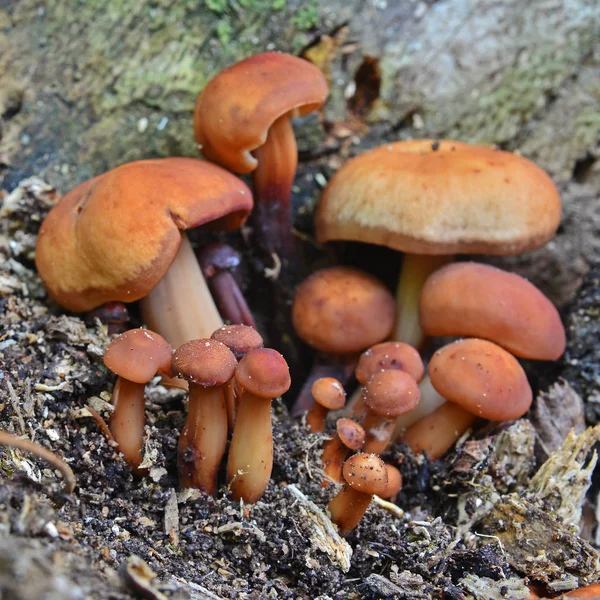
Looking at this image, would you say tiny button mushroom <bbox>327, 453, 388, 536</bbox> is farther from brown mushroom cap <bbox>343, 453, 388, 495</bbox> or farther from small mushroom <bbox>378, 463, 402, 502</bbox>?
small mushroom <bbox>378, 463, 402, 502</bbox>

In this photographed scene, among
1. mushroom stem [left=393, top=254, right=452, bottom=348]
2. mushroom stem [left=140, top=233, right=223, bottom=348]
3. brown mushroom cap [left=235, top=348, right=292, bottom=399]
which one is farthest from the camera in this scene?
mushroom stem [left=393, top=254, right=452, bottom=348]

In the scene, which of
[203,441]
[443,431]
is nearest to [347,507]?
[203,441]

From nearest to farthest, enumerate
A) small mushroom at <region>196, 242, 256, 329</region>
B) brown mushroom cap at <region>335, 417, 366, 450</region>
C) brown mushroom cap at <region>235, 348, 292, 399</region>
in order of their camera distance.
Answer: brown mushroom cap at <region>235, 348, 292, 399</region> < brown mushroom cap at <region>335, 417, 366, 450</region> < small mushroom at <region>196, 242, 256, 329</region>

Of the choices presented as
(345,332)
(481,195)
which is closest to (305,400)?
(345,332)

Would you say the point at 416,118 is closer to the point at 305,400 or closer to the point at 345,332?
the point at 345,332

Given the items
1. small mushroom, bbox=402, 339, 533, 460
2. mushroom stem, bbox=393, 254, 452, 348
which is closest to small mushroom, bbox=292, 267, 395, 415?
mushroom stem, bbox=393, 254, 452, 348

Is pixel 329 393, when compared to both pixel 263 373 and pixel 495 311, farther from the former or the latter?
pixel 495 311

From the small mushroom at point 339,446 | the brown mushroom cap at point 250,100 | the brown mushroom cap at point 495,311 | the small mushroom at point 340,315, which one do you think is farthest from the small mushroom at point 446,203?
the small mushroom at point 339,446

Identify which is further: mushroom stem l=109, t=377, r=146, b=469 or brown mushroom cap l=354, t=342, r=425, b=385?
brown mushroom cap l=354, t=342, r=425, b=385
